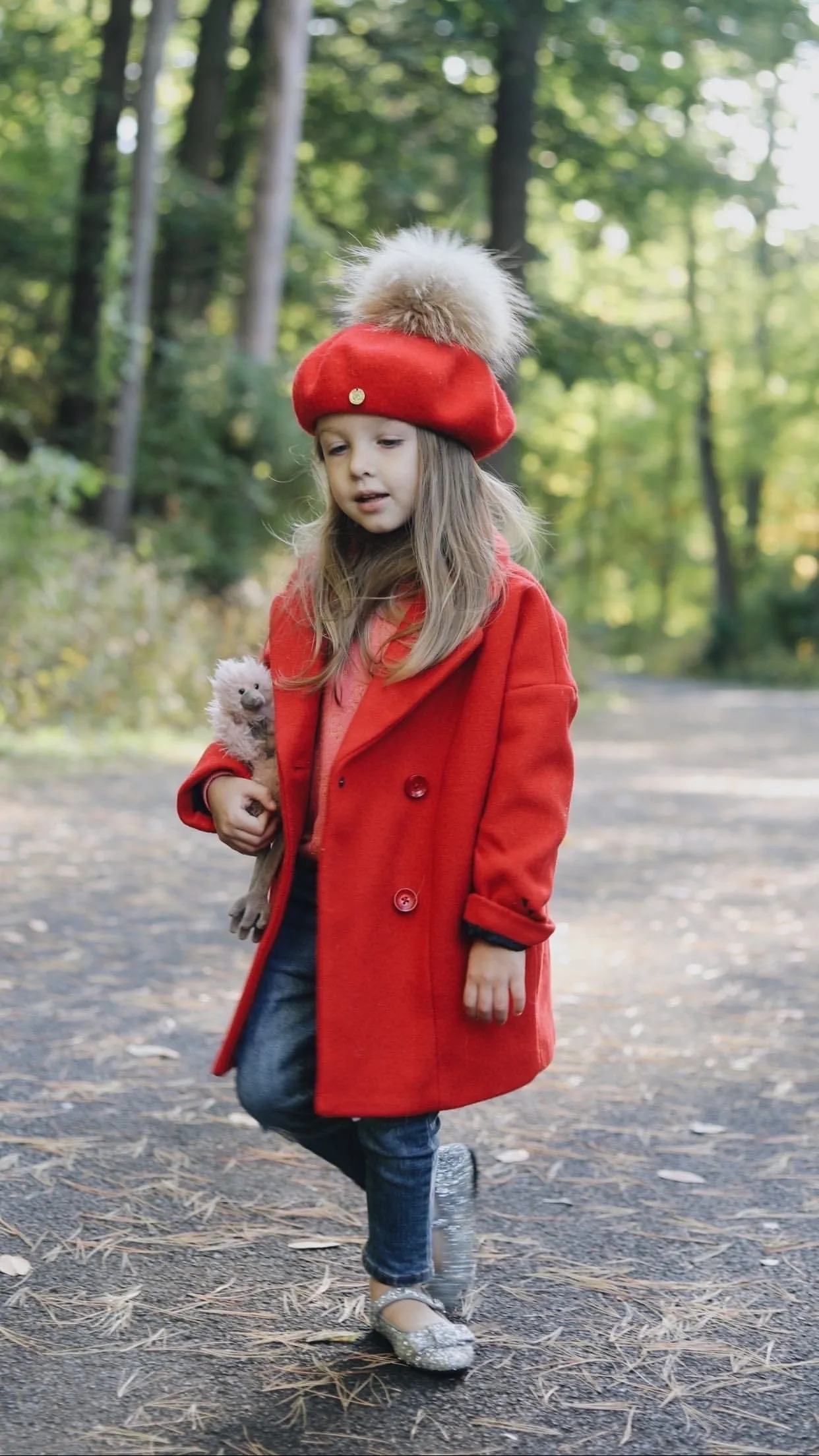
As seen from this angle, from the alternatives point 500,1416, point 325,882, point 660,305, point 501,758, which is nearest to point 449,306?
point 501,758

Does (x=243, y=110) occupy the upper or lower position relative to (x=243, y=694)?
upper

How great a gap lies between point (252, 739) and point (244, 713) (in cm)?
5

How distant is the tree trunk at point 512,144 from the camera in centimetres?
1598

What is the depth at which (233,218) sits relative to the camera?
15719mm

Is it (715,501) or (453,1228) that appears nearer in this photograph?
(453,1228)

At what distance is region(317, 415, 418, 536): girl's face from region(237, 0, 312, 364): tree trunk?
38.7ft

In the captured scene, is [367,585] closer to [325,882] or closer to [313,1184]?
[325,882]

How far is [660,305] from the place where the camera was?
3425 centimetres

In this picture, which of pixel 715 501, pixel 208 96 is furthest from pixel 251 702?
A: pixel 715 501

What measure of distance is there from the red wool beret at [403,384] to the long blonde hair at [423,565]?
0.15 ft

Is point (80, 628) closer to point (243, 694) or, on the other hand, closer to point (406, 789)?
point (243, 694)

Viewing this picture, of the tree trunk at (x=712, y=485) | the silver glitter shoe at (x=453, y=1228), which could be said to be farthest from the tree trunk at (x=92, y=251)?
the tree trunk at (x=712, y=485)

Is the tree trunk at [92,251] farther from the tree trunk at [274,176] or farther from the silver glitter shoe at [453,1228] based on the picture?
the silver glitter shoe at [453,1228]

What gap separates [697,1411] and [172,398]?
13.1 m
